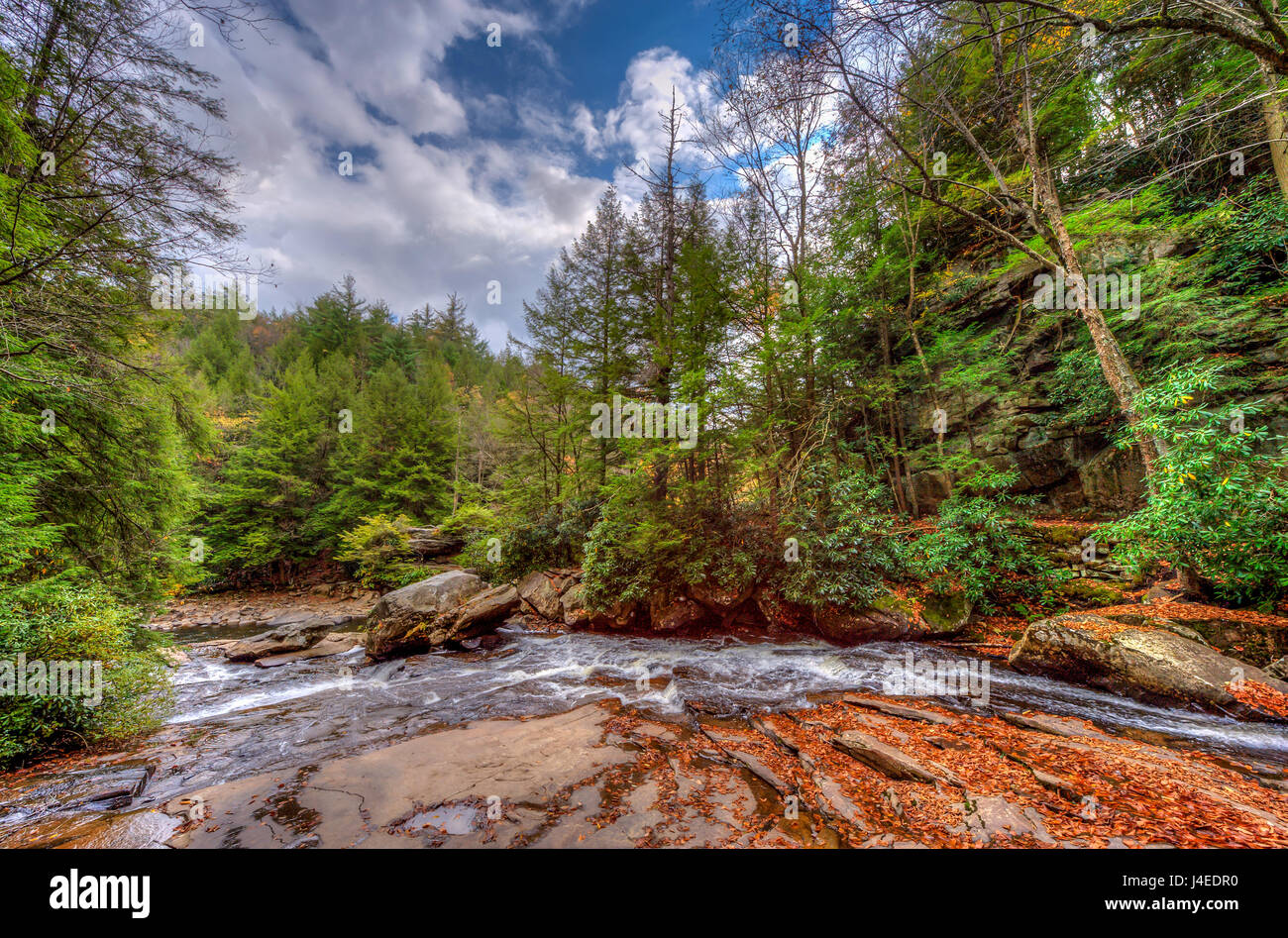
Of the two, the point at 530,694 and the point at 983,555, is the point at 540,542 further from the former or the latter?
the point at 983,555

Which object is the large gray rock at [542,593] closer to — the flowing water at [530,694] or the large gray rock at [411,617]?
the flowing water at [530,694]

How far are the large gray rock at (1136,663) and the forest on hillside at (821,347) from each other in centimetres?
162

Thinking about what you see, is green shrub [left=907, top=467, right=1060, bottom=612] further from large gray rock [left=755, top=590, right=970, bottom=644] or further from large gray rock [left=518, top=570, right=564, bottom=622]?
large gray rock [left=518, top=570, right=564, bottom=622]

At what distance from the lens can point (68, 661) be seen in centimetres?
429

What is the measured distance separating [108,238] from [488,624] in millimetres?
9877

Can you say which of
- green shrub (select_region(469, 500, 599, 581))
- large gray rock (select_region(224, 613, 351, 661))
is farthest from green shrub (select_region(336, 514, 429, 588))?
green shrub (select_region(469, 500, 599, 581))

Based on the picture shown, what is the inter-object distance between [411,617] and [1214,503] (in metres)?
14.7

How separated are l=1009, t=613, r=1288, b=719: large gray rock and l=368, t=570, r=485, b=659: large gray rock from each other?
12.0m

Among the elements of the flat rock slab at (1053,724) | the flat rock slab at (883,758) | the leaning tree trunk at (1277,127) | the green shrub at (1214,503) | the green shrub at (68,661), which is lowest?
the flat rock slab at (1053,724)

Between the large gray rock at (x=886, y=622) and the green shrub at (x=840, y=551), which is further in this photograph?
the green shrub at (x=840, y=551)

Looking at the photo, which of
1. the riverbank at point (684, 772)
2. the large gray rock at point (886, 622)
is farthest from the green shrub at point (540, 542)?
the large gray rock at point (886, 622)

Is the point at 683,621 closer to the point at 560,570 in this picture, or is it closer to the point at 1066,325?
the point at 560,570

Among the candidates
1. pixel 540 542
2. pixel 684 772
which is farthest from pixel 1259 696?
pixel 540 542

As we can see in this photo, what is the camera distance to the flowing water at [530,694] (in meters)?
4.46
